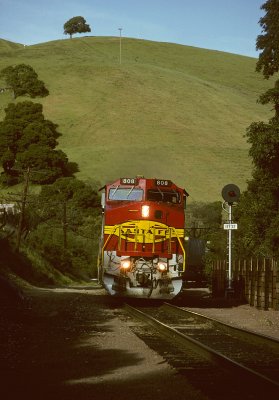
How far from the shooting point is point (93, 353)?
40.0ft

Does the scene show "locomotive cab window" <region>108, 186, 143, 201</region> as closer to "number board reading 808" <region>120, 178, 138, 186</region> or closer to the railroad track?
"number board reading 808" <region>120, 178, 138, 186</region>

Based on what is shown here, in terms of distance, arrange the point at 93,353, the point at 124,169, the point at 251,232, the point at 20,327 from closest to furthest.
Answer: the point at 93,353
the point at 20,327
the point at 251,232
the point at 124,169

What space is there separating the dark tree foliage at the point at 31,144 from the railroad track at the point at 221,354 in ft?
219

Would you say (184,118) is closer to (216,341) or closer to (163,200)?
(163,200)

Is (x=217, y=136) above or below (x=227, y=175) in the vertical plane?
above

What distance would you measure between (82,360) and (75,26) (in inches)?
7127

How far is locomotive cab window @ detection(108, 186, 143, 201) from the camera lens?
75.5 ft

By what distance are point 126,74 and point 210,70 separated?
32521 mm

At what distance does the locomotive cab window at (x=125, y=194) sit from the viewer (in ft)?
75.5

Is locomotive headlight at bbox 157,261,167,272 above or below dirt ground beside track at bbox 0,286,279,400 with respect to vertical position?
above

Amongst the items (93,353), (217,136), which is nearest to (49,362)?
(93,353)

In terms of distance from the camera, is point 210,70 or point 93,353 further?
point 210,70

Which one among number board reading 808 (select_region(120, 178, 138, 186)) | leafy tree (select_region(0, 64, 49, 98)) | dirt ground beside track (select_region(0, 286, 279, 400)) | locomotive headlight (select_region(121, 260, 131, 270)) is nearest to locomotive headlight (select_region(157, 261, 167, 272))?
locomotive headlight (select_region(121, 260, 131, 270))

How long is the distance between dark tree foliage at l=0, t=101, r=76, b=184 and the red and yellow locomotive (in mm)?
59828
